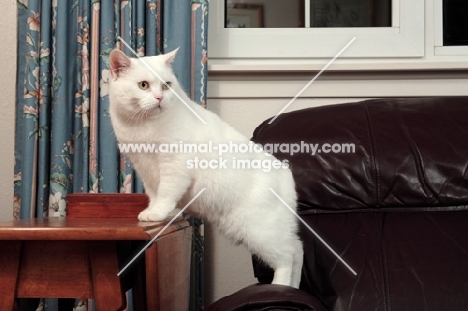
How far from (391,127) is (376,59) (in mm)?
513

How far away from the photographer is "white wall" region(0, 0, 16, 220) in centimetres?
170

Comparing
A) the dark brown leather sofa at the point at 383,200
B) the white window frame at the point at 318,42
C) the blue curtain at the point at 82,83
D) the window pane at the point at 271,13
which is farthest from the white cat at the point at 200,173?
the window pane at the point at 271,13

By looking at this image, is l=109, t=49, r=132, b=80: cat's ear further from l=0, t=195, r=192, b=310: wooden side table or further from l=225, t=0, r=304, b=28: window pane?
l=225, t=0, r=304, b=28: window pane

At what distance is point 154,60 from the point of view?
1.17 m

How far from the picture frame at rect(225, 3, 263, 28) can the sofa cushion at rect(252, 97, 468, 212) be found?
621 mm

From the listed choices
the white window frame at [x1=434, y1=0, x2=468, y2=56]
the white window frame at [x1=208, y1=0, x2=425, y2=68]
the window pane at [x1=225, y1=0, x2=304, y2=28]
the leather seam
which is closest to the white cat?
the leather seam

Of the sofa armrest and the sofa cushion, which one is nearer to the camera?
the sofa armrest

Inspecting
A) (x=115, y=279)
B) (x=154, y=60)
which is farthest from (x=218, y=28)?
(x=115, y=279)

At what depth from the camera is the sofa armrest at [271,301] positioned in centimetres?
81

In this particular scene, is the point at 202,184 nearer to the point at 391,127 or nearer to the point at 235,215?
the point at 235,215

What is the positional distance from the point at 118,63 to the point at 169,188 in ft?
1.00

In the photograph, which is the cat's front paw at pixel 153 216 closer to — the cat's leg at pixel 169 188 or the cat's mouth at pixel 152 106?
the cat's leg at pixel 169 188

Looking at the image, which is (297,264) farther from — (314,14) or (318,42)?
(314,14)

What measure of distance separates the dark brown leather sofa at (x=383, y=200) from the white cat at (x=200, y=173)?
0.35 feet
